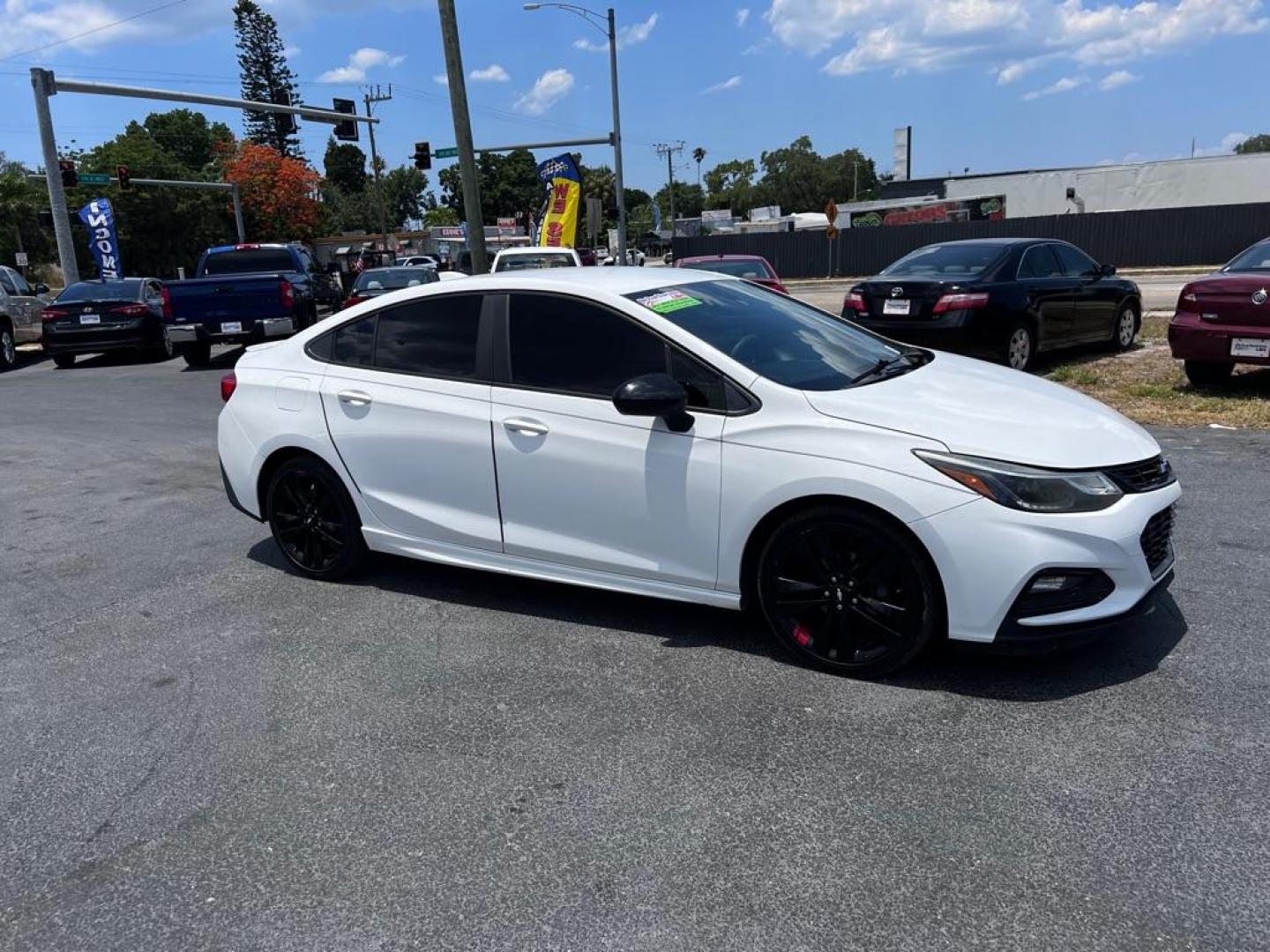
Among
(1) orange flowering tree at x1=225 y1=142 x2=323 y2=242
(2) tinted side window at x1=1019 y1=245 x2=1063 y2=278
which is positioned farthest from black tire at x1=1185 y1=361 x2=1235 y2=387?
(1) orange flowering tree at x1=225 y1=142 x2=323 y2=242

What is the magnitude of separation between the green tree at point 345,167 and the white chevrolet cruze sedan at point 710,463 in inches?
4876

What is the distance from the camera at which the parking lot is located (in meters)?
2.62

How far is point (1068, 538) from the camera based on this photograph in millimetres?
3514

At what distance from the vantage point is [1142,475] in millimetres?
3795

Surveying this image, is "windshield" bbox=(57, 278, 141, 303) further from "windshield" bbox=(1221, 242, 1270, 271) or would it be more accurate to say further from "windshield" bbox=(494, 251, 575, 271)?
"windshield" bbox=(1221, 242, 1270, 271)

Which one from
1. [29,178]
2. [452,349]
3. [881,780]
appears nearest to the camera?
[881,780]

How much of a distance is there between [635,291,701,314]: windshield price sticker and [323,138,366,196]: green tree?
409 ft

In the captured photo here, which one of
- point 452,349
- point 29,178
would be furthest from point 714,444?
point 29,178

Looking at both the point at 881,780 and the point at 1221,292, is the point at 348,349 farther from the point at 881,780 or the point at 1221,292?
the point at 1221,292

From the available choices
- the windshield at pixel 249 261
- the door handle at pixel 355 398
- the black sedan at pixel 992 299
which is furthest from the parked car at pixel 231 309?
the door handle at pixel 355 398

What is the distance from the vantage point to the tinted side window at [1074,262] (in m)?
11.3

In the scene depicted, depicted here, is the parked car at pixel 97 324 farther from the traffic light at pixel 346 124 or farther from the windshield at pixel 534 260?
the traffic light at pixel 346 124

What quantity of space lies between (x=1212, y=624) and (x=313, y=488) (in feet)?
14.2

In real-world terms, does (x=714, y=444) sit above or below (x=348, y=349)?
below
